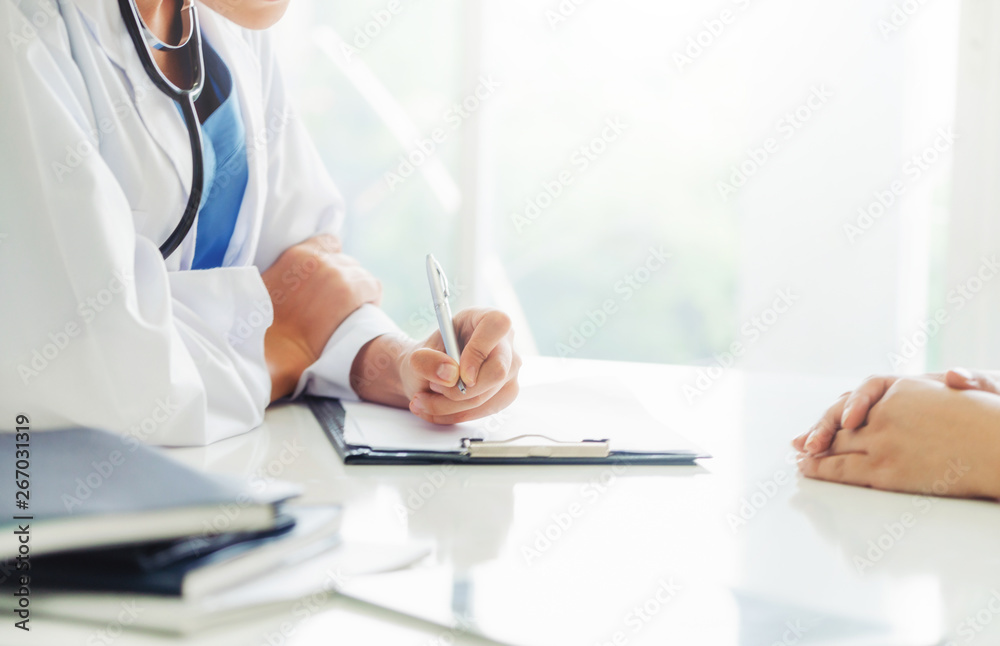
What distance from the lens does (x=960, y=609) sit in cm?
45

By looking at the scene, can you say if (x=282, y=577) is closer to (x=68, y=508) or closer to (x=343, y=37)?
(x=68, y=508)

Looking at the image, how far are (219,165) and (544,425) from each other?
467 millimetres

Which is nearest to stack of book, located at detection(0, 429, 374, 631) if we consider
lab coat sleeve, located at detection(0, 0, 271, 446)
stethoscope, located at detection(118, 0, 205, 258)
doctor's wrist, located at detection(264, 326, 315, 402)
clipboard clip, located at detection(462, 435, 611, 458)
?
lab coat sleeve, located at detection(0, 0, 271, 446)

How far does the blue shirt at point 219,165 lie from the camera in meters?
0.90

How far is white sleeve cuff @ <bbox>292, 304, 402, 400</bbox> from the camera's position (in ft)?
3.31

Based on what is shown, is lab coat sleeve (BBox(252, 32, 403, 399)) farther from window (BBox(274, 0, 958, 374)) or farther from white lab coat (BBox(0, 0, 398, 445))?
window (BBox(274, 0, 958, 374))

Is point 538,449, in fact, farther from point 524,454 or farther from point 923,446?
point 923,446

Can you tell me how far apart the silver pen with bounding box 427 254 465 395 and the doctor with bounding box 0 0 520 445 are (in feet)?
0.06

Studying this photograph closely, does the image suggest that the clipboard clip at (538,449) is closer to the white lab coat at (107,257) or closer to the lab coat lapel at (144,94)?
the white lab coat at (107,257)

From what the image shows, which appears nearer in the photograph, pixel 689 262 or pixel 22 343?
pixel 22 343

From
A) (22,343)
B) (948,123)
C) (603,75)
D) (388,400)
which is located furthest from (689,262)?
(22,343)

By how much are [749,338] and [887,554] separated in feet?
8.99

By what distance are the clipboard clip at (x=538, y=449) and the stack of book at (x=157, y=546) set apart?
30 centimetres

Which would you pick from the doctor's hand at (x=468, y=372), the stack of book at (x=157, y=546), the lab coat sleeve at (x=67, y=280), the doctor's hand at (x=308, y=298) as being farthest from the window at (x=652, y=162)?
the stack of book at (x=157, y=546)
